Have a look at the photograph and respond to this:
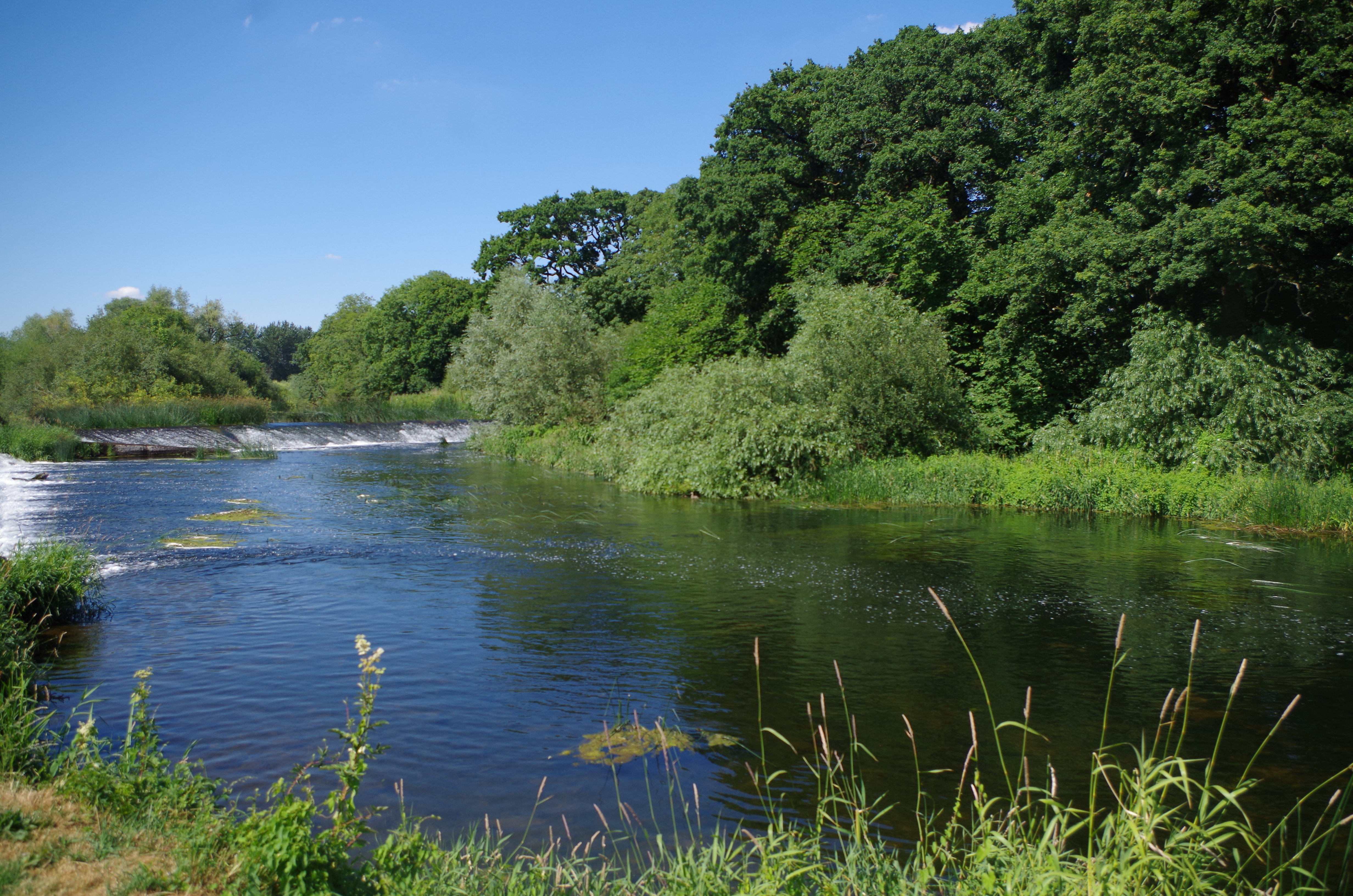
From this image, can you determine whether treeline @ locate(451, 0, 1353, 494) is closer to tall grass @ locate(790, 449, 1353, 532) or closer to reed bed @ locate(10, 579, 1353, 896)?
tall grass @ locate(790, 449, 1353, 532)

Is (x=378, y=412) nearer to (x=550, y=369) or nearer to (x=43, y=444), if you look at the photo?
(x=550, y=369)

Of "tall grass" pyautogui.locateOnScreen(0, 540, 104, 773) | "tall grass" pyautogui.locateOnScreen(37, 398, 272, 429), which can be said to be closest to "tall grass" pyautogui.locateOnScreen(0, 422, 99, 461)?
"tall grass" pyautogui.locateOnScreen(37, 398, 272, 429)

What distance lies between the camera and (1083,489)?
23.8m

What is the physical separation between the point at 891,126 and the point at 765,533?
22.3 metres

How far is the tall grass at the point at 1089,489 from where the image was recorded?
2036cm

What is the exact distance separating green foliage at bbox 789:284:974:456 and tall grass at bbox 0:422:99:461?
29.6 m

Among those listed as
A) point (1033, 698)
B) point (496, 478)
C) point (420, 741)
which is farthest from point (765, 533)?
point (496, 478)

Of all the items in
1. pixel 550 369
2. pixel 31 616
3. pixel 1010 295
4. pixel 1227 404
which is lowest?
pixel 31 616

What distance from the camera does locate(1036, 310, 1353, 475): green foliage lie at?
22578 millimetres

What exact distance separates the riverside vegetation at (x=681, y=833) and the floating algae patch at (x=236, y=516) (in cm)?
1320

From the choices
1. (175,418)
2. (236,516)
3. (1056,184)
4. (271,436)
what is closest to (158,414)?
(175,418)

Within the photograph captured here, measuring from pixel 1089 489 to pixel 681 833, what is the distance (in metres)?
20.7

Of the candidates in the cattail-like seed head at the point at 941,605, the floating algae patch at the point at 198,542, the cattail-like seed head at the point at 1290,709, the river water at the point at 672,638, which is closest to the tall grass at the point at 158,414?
the river water at the point at 672,638

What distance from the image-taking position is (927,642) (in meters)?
11.6
